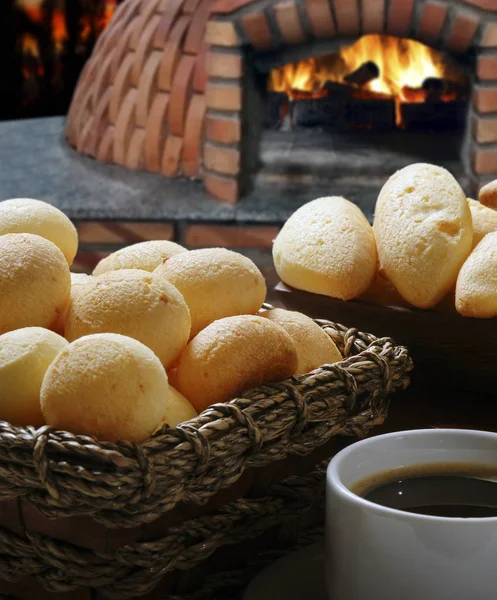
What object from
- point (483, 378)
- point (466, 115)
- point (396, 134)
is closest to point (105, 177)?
point (396, 134)

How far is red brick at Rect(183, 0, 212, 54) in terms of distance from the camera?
1983mm

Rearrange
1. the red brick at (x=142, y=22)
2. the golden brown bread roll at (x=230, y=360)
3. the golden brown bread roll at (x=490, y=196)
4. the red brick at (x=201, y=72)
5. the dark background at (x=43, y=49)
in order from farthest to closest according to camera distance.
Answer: the dark background at (x=43, y=49) < the red brick at (x=142, y=22) < the red brick at (x=201, y=72) < the golden brown bread roll at (x=490, y=196) < the golden brown bread roll at (x=230, y=360)

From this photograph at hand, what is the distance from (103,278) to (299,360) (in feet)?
0.52

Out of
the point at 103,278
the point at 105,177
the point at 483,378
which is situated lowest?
the point at 105,177

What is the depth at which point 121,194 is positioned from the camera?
2.00m

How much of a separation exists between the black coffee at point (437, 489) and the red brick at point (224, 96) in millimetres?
1539

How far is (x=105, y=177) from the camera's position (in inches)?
83.0

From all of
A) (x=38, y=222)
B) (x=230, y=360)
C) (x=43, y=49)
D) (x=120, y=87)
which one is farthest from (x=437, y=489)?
(x=43, y=49)

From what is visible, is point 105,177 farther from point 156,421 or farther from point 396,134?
point 156,421

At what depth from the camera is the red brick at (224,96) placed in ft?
6.39

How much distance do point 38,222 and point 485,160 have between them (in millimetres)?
1380

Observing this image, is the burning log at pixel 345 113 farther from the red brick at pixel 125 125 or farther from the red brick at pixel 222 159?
the red brick at pixel 125 125

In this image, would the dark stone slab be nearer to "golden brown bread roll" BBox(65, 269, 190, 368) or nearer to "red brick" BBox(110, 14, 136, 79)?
"red brick" BBox(110, 14, 136, 79)

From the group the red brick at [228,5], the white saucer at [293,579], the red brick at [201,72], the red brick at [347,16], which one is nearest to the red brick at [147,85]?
the red brick at [201,72]
